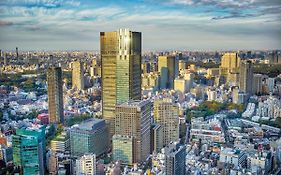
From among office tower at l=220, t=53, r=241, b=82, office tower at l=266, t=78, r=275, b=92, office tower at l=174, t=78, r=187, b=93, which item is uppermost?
office tower at l=220, t=53, r=241, b=82

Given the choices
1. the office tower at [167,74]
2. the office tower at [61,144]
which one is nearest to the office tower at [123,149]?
the office tower at [61,144]

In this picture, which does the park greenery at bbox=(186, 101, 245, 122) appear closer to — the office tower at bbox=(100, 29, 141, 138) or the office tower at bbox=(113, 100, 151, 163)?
the office tower at bbox=(100, 29, 141, 138)

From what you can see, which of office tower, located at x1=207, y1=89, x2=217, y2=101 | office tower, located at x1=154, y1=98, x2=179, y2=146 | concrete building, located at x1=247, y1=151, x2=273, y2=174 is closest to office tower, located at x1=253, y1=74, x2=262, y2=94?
office tower, located at x1=207, y1=89, x2=217, y2=101

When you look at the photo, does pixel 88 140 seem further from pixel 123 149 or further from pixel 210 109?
pixel 210 109

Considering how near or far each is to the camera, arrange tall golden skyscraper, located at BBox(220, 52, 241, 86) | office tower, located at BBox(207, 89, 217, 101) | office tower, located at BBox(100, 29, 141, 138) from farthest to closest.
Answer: office tower, located at BBox(207, 89, 217, 101) < tall golden skyscraper, located at BBox(220, 52, 241, 86) < office tower, located at BBox(100, 29, 141, 138)

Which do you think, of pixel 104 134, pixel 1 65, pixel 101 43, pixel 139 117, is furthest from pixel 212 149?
pixel 1 65

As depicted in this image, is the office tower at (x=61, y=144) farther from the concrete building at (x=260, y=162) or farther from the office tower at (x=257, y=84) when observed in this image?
the office tower at (x=257, y=84)
